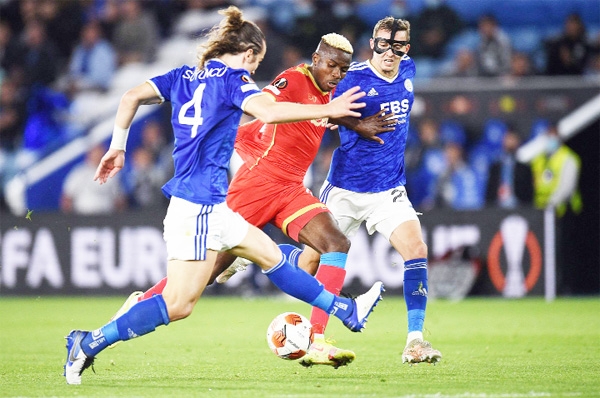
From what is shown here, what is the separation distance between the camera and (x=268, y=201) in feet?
25.2

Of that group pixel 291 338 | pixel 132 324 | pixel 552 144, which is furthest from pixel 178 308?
pixel 552 144

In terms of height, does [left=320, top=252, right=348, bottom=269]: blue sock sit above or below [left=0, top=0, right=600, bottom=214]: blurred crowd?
below

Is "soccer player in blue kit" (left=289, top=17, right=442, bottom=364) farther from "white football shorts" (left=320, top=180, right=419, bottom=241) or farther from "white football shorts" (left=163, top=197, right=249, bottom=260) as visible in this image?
"white football shorts" (left=163, top=197, right=249, bottom=260)

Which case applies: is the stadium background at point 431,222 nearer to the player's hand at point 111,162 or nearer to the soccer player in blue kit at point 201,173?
the player's hand at point 111,162

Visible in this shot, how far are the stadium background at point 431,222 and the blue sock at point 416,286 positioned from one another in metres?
6.37

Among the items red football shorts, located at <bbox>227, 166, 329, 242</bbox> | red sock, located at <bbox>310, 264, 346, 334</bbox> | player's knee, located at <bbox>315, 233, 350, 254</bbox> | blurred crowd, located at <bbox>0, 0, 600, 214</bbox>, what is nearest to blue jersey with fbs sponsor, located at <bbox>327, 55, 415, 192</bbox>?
red football shorts, located at <bbox>227, 166, 329, 242</bbox>

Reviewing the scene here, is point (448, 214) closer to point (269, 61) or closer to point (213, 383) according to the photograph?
point (269, 61)

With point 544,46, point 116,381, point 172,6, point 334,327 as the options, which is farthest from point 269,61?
point 116,381

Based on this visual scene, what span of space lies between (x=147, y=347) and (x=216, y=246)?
3004 mm

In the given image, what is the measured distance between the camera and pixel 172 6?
63.1ft

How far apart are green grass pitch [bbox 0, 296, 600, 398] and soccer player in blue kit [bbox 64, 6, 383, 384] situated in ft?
1.32

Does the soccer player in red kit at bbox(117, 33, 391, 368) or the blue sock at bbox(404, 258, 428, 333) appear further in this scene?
the blue sock at bbox(404, 258, 428, 333)

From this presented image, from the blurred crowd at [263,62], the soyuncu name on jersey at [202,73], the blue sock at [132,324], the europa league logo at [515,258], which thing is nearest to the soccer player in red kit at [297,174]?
the blue sock at [132,324]

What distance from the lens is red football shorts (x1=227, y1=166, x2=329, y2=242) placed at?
766 centimetres
